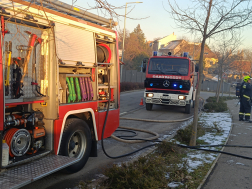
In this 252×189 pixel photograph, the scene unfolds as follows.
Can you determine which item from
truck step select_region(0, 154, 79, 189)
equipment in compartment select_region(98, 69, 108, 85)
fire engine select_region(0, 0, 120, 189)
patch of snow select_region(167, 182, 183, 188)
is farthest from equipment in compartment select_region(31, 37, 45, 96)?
patch of snow select_region(167, 182, 183, 188)

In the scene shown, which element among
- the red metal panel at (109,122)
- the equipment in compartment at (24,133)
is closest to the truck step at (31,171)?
the equipment in compartment at (24,133)

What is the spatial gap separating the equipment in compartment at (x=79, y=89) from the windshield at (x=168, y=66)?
754 cm

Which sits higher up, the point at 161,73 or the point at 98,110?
the point at 161,73

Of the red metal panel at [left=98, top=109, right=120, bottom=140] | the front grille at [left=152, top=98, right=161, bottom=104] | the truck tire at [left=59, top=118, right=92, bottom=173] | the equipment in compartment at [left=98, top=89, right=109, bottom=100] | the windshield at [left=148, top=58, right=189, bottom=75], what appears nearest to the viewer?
the truck tire at [left=59, top=118, right=92, bottom=173]

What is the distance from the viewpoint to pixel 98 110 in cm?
509

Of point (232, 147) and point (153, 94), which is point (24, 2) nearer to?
point (232, 147)

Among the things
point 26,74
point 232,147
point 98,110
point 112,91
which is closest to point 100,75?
point 112,91

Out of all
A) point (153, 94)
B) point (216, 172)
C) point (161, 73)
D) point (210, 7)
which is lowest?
point (216, 172)

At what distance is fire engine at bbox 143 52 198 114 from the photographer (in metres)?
11.8

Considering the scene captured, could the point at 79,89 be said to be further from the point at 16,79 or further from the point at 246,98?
the point at 246,98

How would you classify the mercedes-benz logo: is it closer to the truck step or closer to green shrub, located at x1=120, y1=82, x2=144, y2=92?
the truck step

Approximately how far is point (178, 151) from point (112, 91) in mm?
1974

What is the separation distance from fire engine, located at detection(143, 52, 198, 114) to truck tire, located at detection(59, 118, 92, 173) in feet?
25.0

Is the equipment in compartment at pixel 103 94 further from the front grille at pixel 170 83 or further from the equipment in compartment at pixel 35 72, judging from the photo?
the front grille at pixel 170 83
